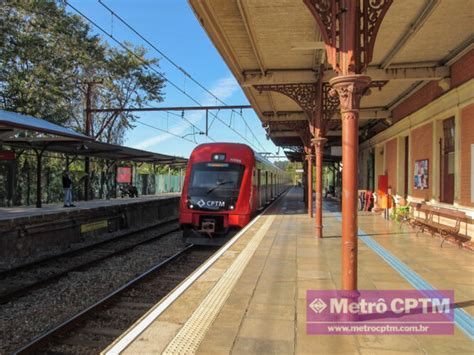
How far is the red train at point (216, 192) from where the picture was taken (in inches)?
437

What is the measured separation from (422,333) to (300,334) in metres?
1.06

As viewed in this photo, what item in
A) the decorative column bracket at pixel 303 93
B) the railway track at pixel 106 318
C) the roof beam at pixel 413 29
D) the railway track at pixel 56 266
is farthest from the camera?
the decorative column bracket at pixel 303 93

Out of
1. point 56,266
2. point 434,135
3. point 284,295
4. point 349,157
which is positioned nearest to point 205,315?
point 284,295

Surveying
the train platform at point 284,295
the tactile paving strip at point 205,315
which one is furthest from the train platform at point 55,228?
the tactile paving strip at point 205,315

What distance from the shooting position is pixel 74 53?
21.6 m

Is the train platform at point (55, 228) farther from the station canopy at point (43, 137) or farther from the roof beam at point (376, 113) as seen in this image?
the roof beam at point (376, 113)

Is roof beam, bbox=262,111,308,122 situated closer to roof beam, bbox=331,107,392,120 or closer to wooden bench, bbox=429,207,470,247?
roof beam, bbox=331,107,392,120

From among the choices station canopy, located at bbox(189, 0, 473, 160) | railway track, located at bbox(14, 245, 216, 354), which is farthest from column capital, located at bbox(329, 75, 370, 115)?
railway track, located at bbox(14, 245, 216, 354)

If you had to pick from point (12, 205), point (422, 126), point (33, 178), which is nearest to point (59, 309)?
point (422, 126)

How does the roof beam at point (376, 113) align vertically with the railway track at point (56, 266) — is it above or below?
above

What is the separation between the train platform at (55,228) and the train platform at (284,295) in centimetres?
554

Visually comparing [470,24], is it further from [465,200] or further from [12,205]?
[12,205]

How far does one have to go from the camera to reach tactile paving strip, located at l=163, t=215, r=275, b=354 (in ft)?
11.0

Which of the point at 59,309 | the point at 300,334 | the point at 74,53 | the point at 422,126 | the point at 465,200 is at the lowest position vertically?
the point at 59,309
